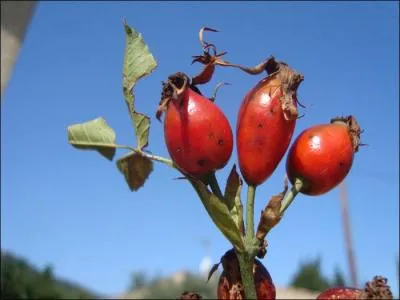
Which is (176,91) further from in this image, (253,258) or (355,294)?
(355,294)

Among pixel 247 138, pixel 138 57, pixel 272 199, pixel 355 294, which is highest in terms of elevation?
pixel 138 57

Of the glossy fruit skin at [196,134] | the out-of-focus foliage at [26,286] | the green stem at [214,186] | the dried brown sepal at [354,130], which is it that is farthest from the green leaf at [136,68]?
the out-of-focus foliage at [26,286]

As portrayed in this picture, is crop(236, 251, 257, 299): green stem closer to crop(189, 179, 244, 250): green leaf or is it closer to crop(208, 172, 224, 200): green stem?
crop(189, 179, 244, 250): green leaf

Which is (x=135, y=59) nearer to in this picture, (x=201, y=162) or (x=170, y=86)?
(x=170, y=86)

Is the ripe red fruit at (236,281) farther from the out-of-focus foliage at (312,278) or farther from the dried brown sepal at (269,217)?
the out-of-focus foliage at (312,278)

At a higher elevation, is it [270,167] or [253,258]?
[270,167]

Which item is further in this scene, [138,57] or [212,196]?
[138,57]

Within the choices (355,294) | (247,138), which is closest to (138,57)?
(247,138)

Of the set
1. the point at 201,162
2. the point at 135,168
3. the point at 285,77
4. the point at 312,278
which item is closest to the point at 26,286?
the point at 135,168

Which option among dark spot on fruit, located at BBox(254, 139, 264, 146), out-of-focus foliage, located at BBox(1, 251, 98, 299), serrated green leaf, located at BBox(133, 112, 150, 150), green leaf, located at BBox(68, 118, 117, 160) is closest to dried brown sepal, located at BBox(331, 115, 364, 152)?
dark spot on fruit, located at BBox(254, 139, 264, 146)
